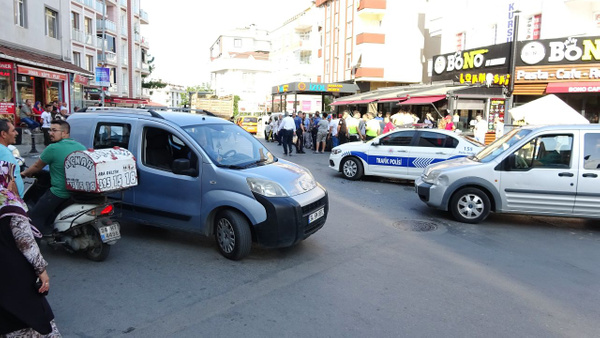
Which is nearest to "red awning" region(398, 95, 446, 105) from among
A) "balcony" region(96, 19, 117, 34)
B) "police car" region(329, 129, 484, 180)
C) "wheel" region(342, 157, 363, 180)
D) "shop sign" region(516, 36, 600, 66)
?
"shop sign" region(516, 36, 600, 66)

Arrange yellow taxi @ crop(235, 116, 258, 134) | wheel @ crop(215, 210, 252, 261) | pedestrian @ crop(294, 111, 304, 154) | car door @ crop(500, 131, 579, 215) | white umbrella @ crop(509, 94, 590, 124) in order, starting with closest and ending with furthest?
wheel @ crop(215, 210, 252, 261) → car door @ crop(500, 131, 579, 215) → white umbrella @ crop(509, 94, 590, 124) → pedestrian @ crop(294, 111, 304, 154) → yellow taxi @ crop(235, 116, 258, 134)

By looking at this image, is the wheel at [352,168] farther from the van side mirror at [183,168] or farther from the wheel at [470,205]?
the van side mirror at [183,168]

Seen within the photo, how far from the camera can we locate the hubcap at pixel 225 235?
5.20 meters

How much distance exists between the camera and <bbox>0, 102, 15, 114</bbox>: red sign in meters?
17.3

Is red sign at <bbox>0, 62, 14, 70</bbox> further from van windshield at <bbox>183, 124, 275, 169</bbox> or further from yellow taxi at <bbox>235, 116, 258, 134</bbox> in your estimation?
van windshield at <bbox>183, 124, 275, 169</bbox>

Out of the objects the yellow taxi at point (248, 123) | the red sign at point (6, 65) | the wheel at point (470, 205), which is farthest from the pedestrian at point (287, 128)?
the yellow taxi at point (248, 123)

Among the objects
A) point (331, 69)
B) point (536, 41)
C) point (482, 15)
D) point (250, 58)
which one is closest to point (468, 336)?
point (536, 41)

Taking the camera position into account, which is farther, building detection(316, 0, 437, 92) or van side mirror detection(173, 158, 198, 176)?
building detection(316, 0, 437, 92)

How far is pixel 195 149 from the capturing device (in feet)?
18.0

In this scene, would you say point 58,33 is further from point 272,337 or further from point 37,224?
point 272,337

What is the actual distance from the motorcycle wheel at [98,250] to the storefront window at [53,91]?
2171 cm

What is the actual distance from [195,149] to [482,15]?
2186 cm

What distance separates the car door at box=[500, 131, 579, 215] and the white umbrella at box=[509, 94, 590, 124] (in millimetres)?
7150

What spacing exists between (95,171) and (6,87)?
1783cm
